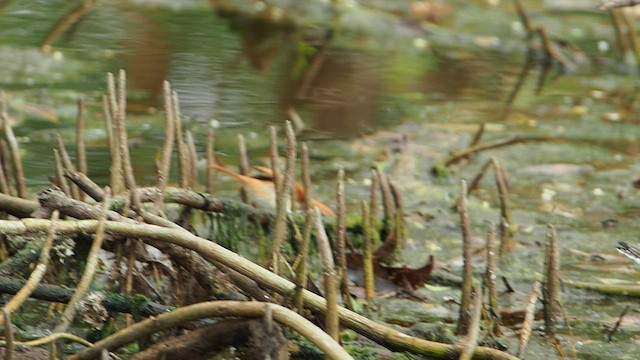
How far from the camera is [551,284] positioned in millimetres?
3146

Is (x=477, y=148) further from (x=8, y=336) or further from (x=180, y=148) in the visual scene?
(x=8, y=336)

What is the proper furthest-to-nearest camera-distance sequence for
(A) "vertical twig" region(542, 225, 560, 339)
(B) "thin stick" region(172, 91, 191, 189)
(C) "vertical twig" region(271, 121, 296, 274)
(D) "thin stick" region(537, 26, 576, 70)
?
(D) "thin stick" region(537, 26, 576, 70)
(B) "thin stick" region(172, 91, 191, 189)
(A) "vertical twig" region(542, 225, 560, 339)
(C) "vertical twig" region(271, 121, 296, 274)

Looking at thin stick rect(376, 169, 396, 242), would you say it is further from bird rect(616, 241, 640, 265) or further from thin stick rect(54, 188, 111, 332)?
thin stick rect(54, 188, 111, 332)

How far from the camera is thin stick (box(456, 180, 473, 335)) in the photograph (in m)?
3.08

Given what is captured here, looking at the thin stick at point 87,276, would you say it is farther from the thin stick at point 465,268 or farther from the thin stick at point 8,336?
the thin stick at point 465,268

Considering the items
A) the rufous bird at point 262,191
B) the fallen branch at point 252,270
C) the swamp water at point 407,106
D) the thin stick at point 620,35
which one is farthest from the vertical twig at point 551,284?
the thin stick at point 620,35

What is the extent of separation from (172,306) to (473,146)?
306 cm

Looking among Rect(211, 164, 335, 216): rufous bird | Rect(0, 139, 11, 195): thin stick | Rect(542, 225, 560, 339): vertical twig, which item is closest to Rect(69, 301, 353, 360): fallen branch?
Rect(542, 225, 560, 339): vertical twig

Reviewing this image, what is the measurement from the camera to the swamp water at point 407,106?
14.9ft

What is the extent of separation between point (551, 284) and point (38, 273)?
1.33m

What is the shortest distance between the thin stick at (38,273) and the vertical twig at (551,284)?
4.05 feet

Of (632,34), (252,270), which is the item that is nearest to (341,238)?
(252,270)

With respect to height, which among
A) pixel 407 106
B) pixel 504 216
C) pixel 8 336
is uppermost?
pixel 8 336

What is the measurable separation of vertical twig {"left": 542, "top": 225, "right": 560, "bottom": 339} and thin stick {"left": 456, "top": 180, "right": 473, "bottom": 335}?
0.20 meters
